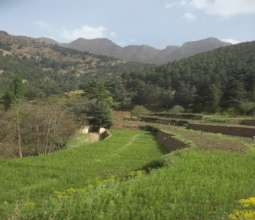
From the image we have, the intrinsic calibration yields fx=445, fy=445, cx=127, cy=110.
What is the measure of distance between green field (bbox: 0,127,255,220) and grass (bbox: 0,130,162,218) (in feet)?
0.11

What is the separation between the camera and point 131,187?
37.1 ft

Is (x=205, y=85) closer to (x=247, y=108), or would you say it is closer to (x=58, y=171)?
(x=247, y=108)

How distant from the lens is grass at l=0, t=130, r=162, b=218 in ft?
48.6

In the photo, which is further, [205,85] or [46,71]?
[46,71]

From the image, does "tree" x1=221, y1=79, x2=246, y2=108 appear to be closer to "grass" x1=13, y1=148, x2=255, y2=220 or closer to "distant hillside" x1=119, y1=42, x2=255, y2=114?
"distant hillside" x1=119, y1=42, x2=255, y2=114

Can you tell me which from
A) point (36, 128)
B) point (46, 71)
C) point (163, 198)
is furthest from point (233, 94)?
point (46, 71)

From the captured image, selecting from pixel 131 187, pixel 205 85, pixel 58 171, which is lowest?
pixel 58 171

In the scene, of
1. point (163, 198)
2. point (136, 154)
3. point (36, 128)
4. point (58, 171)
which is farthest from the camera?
point (36, 128)

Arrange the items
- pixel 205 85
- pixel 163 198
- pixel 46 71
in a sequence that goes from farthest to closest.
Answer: pixel 46 71 → pixel 205 85 → pixel 163 198

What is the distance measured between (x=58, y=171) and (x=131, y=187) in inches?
362

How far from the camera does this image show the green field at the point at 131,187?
8625mm


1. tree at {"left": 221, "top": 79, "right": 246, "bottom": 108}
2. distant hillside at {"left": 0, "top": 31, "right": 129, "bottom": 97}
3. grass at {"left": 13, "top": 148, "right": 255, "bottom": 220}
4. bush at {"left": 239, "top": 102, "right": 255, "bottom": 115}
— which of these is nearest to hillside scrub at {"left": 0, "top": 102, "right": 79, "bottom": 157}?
grass at {"left": 13, "top": 148, "right": 255, "bottom": 220}

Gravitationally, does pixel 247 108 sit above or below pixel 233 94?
below

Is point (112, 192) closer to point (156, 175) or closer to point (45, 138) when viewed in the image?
point (156, 175)
